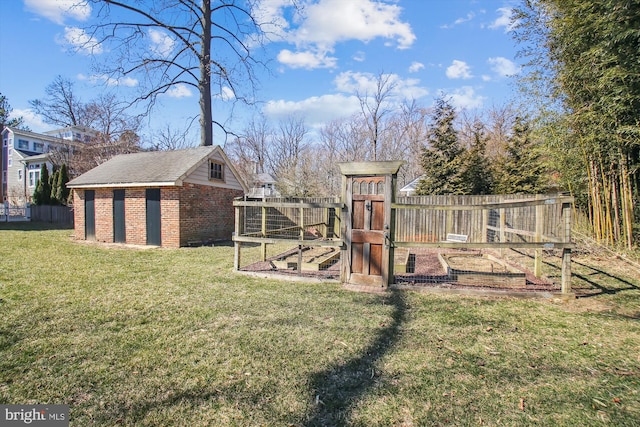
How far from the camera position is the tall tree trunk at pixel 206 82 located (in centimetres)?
1557

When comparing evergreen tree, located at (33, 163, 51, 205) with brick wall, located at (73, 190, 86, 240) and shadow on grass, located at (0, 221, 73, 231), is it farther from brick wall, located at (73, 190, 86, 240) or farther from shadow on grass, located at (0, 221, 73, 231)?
brick wall, located at (73, 190, 86, 240)

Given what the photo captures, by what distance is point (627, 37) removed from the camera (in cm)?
559

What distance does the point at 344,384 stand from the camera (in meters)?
2.48

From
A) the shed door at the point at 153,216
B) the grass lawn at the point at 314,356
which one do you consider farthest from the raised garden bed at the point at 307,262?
the shed door at the point at 153,216

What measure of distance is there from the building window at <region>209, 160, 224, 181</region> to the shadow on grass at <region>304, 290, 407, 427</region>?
1046cm

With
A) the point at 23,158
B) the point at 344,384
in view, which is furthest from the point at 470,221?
the point at 23,158

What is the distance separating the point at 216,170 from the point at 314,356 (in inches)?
430

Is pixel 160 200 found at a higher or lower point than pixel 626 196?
lower

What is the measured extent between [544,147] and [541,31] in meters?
2.94

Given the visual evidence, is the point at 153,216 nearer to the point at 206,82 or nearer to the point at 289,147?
the point at 206,82

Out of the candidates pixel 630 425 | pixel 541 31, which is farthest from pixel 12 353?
pixel 541 31

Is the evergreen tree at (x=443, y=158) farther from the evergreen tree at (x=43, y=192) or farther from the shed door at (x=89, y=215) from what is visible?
the evergreen tree at (x=43, y=192)

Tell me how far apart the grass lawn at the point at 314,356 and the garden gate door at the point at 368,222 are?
51 centimetres

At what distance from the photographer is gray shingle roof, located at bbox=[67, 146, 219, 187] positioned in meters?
10.5
